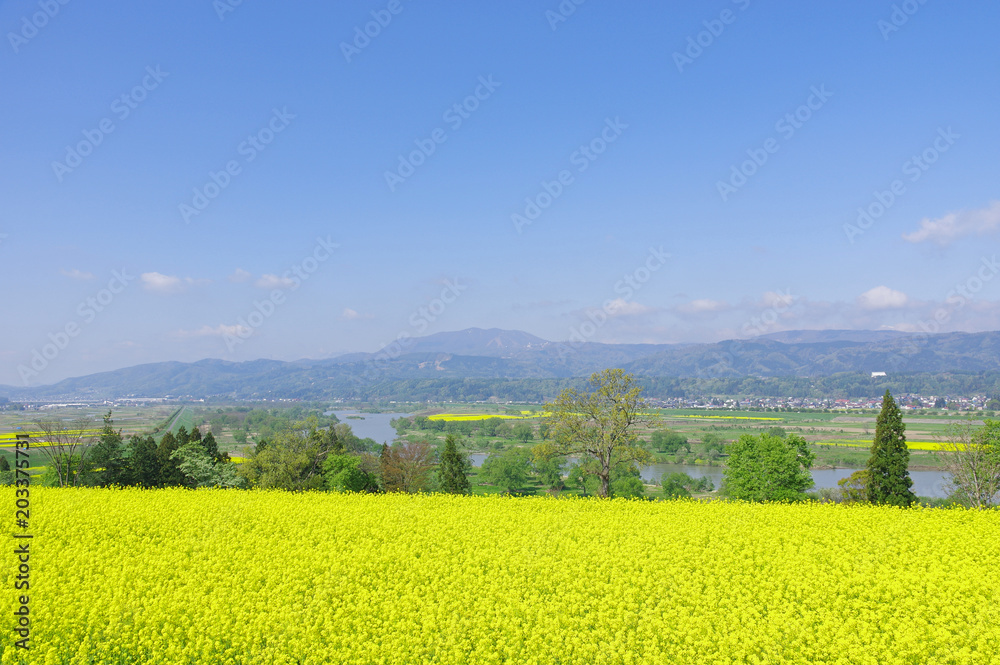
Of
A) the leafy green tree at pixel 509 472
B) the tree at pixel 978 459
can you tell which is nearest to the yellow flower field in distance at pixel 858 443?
the leafy green tree at pixel 509 472

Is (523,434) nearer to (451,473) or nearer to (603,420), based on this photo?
(451,473)

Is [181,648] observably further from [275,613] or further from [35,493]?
[35,493]

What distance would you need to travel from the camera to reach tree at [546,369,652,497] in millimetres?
27984

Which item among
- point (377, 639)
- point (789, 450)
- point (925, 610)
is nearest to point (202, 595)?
point (377, 639)

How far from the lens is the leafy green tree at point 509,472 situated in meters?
70.8

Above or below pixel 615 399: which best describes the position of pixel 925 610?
below

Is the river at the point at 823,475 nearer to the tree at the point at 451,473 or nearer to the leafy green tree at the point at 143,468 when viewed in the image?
the tree at the point at 451,473

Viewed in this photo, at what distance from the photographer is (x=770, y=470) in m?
30.4

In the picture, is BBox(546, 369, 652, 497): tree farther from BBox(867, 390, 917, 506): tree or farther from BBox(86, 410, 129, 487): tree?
BBox(86, 410, 129, 487): tree

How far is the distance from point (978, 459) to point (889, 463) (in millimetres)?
12975

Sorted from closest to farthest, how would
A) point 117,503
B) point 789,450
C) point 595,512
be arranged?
point 595,512 < point 117,503 < point 789,450

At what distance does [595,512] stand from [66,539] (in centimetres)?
1419

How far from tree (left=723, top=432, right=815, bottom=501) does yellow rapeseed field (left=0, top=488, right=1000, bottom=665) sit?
45.2 ft

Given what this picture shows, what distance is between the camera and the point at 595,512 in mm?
17344
